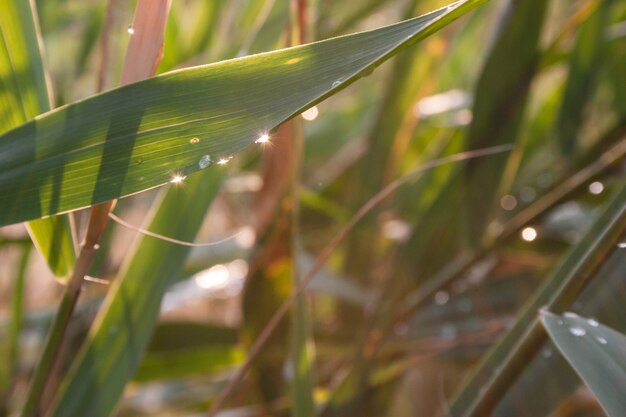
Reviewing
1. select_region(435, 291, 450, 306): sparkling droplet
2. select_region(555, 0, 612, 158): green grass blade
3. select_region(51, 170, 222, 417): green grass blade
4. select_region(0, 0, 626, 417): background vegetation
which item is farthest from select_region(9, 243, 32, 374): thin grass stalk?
select_region(555, 0, 612, 158): green grass blade

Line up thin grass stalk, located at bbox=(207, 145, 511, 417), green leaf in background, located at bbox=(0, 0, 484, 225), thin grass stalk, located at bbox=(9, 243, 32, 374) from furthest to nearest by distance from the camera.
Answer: thin grass stalk, located at bbox=(9, 243, 32, 374)
thin grass stalk, located at bbox=(207, 145, 511, 417)
green leaf in background, located at bbox=(0, 0, 484, 225)

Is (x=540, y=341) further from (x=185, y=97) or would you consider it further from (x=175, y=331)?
(x=175, y=331)

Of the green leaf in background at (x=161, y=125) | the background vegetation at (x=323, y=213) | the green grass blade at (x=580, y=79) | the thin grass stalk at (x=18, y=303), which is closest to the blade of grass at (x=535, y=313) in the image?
the background vegetation at (x=323, y=213)

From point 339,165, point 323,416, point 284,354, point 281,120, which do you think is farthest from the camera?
point 339,165

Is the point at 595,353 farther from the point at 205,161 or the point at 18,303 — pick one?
the point at 18,303

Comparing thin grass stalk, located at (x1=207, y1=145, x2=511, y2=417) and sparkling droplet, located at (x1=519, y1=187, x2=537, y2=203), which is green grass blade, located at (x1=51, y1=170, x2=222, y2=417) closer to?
thin grass stalk, located at (x1=207, y1=145, x2=511, y2=417)

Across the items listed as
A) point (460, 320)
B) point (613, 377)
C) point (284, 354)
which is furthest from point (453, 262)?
point (613, 377)
